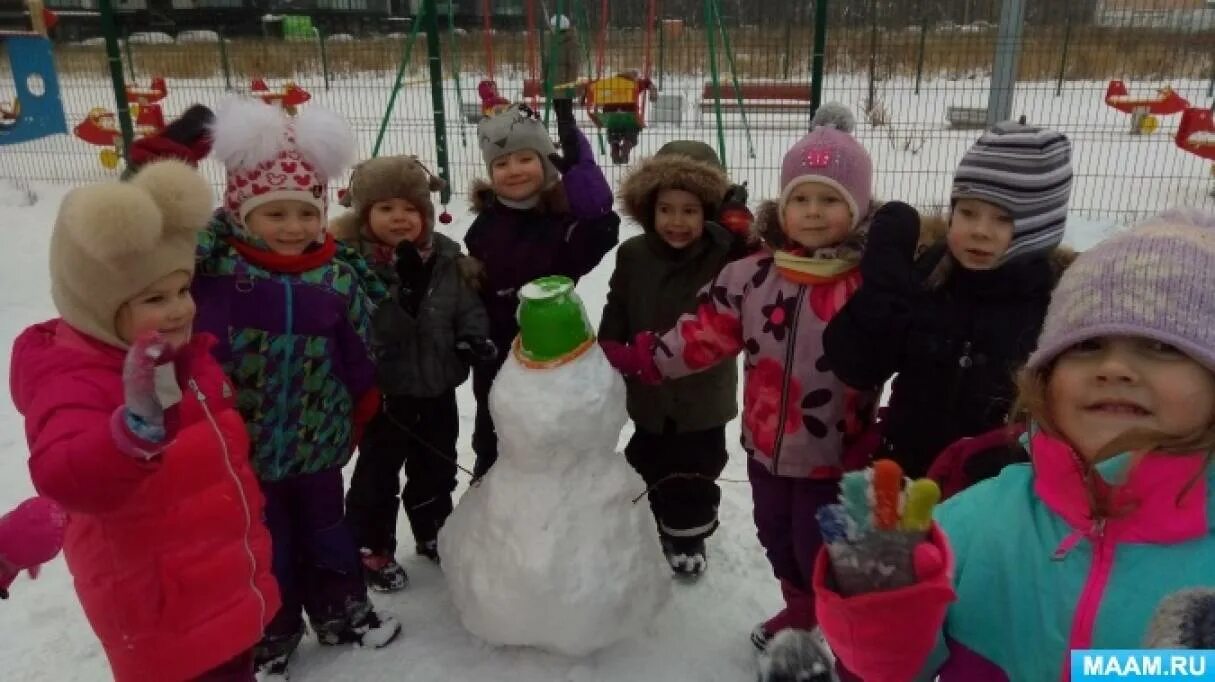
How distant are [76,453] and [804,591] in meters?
1.80

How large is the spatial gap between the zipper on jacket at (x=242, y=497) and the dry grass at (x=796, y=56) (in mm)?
8021

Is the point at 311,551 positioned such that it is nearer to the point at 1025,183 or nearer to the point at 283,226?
the point at 283,226

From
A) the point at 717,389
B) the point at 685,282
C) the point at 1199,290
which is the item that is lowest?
the point at 717,389

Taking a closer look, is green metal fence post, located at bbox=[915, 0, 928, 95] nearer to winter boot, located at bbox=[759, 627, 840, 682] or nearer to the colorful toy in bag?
winter boot, located at bbox=[759, 627, 840, 682]

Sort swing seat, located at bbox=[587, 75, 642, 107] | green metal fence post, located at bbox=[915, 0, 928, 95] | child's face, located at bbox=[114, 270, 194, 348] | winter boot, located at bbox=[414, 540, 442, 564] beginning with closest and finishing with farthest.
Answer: child's face, located at bbox=[114, 270, 194, 348] < winter boot, located at bbox=[414, 540, 442, 564] < swing seat, located at bbox=[587, 75, 642, 107] < green metal fence post, located at bbox=[915, 0, 928, 95]

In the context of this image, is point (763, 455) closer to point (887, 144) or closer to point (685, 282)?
point (685, 282)

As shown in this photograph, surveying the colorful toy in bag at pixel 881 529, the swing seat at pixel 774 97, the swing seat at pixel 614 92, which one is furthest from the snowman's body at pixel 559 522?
the swing seat at pixel 774 97

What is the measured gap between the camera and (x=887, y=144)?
10062 mm

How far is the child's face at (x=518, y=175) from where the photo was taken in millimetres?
2758

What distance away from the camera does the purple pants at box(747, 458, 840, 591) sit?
7.52ft

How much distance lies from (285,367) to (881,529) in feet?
5.30

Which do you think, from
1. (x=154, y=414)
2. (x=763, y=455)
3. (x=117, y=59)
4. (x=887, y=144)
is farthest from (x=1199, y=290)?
(x=887, y=144)

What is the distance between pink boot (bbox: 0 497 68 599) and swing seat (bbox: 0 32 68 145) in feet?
20.9

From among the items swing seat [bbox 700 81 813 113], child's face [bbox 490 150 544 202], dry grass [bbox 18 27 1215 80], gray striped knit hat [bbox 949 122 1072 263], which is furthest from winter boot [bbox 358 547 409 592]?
swing seat [bbox 700 81 813 113]
